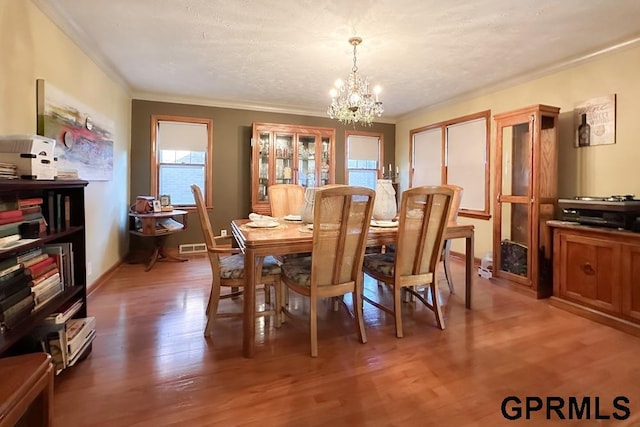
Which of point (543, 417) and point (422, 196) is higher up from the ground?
point (422, 196)

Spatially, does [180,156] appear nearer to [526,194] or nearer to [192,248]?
[192,248]

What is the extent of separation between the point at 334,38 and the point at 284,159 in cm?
254

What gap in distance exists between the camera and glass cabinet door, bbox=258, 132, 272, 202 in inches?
197

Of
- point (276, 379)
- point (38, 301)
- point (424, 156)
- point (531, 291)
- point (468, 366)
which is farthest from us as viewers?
point (424, 156)

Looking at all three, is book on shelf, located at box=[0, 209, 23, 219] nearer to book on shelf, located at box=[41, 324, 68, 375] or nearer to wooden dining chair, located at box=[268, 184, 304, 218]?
book on shelf, located at box=[41, 324, 68, 375]

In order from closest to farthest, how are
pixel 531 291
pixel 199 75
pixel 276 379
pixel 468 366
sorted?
pixel 276 379 < pixel 468 366 < pixel 531 291 < pixel 199 75

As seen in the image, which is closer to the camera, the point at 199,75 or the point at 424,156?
the point at 199,75

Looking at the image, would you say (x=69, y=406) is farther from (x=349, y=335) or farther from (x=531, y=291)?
(x=531, y=291)

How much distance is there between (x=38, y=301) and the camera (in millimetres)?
1646

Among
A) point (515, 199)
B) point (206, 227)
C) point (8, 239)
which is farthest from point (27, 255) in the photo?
point (515, 199)

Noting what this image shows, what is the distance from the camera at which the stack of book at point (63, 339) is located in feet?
5.53

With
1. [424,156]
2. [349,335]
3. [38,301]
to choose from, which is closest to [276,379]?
[349,335]

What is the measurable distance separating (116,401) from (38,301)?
→ 654 mm

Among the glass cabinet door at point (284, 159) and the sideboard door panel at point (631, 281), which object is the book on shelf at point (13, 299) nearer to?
the glass cabinet door at point (284, 159)
